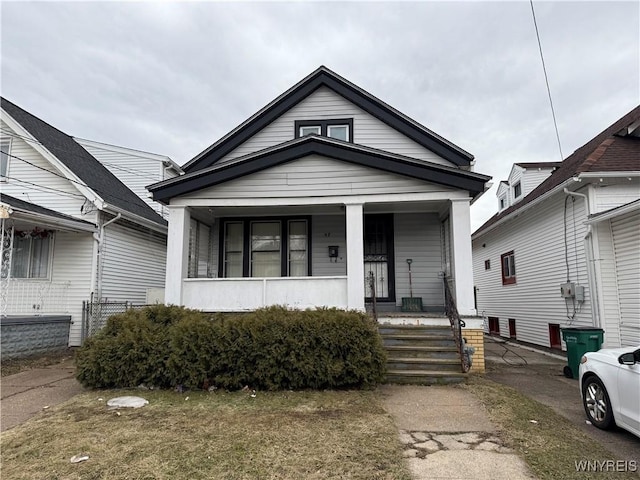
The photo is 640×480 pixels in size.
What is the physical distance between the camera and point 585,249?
29.8 feet

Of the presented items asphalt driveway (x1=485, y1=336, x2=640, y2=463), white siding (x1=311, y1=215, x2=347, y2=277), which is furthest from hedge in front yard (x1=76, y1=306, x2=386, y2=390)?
white siding (x1=311, y1=215, x2=347, y2=277)

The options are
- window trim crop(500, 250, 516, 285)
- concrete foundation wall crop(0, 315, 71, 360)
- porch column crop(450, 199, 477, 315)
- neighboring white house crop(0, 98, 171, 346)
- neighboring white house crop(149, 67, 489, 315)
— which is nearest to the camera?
porch column crop(450, 199, 477, 315)

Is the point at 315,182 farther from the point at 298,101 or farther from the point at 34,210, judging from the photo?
the point at 34,210

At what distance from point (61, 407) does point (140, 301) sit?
782 centimetres

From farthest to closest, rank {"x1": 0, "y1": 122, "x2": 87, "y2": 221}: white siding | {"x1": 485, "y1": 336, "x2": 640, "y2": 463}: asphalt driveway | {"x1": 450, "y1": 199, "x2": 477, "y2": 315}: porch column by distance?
{"x1": 0, "y1": 122, "x2": 87, "y2": 221}: white siding, {"x1": 450, "y1": 199, "x2": 477, "y2": 315}: porch column, {"x1": 485, "y1": 336, "x2": 640, "y2": 463}: asphalt driveway

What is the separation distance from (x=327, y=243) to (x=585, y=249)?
20.5 feet

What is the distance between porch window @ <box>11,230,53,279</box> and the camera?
10.7 m

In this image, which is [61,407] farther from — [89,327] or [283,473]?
[89,327]

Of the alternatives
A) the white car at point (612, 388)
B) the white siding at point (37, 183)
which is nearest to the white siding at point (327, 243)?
the white car at point (612, 388)

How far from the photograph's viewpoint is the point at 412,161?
791 centimetres

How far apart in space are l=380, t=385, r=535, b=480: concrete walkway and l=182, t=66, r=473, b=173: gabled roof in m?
6.73

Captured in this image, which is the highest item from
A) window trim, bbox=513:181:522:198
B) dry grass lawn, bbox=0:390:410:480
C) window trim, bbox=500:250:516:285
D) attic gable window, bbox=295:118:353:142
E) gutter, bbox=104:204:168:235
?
attic gable window, bbox=295:118:353:142

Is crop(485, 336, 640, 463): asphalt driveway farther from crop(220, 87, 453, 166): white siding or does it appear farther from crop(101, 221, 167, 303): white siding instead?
crop(101, 221, 167, 303): white siding

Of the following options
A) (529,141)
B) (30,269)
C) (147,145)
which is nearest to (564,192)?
(529,141)
